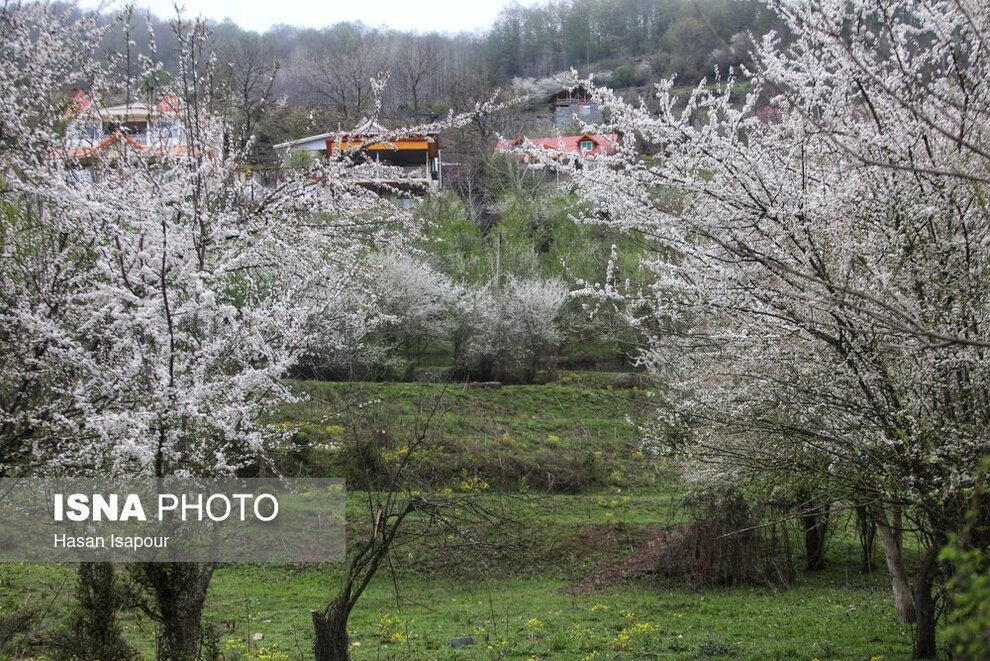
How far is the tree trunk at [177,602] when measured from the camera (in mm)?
6207

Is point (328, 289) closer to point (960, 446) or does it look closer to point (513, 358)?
point (960, 446)

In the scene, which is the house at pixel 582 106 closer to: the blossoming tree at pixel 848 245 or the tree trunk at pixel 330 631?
the blossoming tree at pixel 848 245

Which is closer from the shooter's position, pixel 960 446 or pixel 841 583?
pixel 960 446

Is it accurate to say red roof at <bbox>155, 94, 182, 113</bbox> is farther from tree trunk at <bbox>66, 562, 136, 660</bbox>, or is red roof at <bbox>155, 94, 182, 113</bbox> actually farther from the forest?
tree trunk at <bbox>66, 562, 136, 660</bbox>

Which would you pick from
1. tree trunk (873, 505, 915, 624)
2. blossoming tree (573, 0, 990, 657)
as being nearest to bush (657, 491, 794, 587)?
tree trunk (873, 505, 915, 624)

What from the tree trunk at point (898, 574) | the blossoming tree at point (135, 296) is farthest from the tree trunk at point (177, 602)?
the tree trunk at point (898, 574)

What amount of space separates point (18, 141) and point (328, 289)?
275 centimetres

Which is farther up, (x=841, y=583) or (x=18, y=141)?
(x=18, y=141)

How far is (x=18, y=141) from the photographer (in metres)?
7.15

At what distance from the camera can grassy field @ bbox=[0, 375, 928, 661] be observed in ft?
32.4

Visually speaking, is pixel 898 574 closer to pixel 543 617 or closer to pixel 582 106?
pixel 543 617

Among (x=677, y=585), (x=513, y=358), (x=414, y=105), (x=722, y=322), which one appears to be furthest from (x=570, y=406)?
(x=414, y=105)

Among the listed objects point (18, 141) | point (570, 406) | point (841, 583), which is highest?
point (18, 141)

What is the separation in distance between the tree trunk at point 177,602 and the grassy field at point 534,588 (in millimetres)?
582
